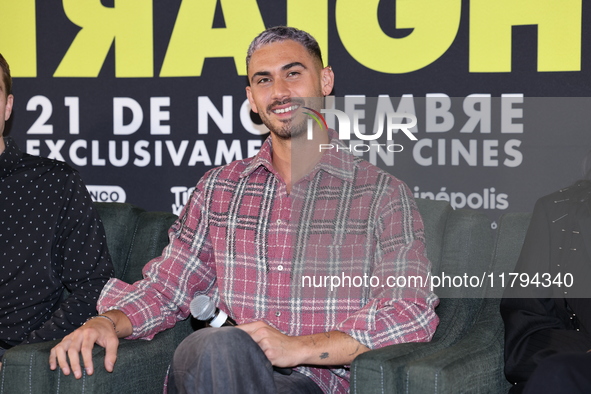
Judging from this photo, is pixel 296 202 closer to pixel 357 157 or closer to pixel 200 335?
pixel 357 157

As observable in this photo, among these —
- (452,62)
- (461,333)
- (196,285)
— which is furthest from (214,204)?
(452,62)

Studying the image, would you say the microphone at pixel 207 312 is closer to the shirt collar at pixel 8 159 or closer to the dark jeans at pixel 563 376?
the dark jeans at pixel 563 376

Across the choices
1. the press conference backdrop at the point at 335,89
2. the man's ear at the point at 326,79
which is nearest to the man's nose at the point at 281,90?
the man's ear at the point at 326,79

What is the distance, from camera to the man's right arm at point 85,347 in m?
2.04

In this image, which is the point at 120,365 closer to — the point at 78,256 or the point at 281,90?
the point at 78,256

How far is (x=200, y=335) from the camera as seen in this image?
1.84 metres

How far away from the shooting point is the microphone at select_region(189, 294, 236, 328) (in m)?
1.91

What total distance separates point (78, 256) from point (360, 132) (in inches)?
43.6

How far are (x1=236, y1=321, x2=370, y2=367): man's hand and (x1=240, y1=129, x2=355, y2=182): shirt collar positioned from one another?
0.57m

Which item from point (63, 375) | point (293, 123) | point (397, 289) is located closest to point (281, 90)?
point (293, 123)

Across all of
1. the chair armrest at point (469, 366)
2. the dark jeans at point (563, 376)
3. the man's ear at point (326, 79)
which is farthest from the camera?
the man's ear at point (326, 79)

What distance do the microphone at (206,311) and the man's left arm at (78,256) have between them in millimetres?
652

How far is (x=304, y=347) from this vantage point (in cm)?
202

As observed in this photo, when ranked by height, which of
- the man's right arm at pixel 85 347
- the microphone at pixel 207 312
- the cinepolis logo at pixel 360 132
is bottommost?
Answer: the man's right arm at pixel 85 347
